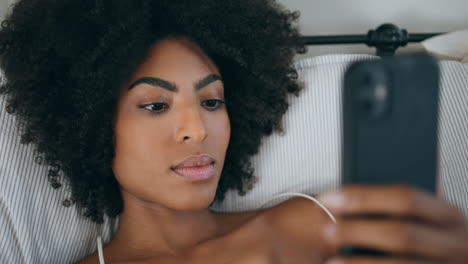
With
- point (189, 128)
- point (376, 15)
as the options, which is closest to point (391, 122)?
point (189, 128)

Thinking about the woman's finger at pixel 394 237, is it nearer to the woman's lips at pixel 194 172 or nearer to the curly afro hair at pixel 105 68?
the woman's lips at pixel 194 172

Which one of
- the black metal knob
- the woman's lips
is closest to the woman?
the woman's lips

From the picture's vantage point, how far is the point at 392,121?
1.64 feet

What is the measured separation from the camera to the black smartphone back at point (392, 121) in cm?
49

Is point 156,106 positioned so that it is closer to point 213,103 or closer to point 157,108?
point 157,108

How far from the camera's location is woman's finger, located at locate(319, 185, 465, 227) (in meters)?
0.51

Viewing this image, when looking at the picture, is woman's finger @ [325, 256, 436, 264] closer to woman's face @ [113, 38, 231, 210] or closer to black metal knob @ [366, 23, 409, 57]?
woman's face @ [113, 38, 231, 210]

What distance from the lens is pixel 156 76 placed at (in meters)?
0.97

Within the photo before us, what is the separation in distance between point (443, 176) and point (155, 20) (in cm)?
87

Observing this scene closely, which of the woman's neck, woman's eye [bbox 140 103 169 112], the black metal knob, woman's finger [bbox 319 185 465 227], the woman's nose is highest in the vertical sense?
the black metal knob

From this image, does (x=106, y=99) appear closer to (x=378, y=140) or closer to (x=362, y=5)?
(x=378, y=140)

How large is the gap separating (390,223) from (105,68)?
2.32 ft

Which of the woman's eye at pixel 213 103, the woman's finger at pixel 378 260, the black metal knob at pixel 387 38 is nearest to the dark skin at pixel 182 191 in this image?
the woman's eye at pixel 213 103

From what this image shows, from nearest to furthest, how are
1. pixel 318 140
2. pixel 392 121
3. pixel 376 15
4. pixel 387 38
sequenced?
pixel 392 121 → pixel 318 140 → pixel 387 38 → pixel 376 15
